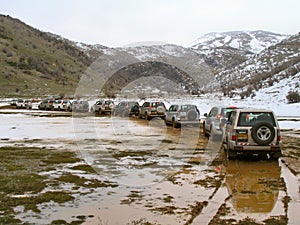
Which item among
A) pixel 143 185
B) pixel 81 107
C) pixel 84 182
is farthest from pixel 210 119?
pixel 81 107

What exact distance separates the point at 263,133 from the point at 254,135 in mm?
293

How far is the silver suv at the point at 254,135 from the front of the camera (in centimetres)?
1292

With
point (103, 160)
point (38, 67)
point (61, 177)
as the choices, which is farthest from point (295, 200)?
point (38, 67)

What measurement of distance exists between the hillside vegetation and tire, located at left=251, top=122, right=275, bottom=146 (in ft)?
260

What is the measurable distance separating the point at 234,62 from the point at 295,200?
165332 mm

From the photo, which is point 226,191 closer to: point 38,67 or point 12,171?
point 12,171

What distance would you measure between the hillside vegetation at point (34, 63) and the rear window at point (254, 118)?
78.7 meters

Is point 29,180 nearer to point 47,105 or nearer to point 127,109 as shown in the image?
point 127,109

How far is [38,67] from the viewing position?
4245 inches

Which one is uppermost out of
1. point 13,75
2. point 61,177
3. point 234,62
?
point 234,62

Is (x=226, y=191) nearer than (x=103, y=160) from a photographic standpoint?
Yes

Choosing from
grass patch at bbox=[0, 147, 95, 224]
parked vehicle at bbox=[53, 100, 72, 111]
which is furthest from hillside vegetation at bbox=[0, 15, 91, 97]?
grass patch at bbox=[0, 147, 95, 224]

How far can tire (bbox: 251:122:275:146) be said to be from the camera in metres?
12.9

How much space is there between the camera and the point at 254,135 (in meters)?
12.9
